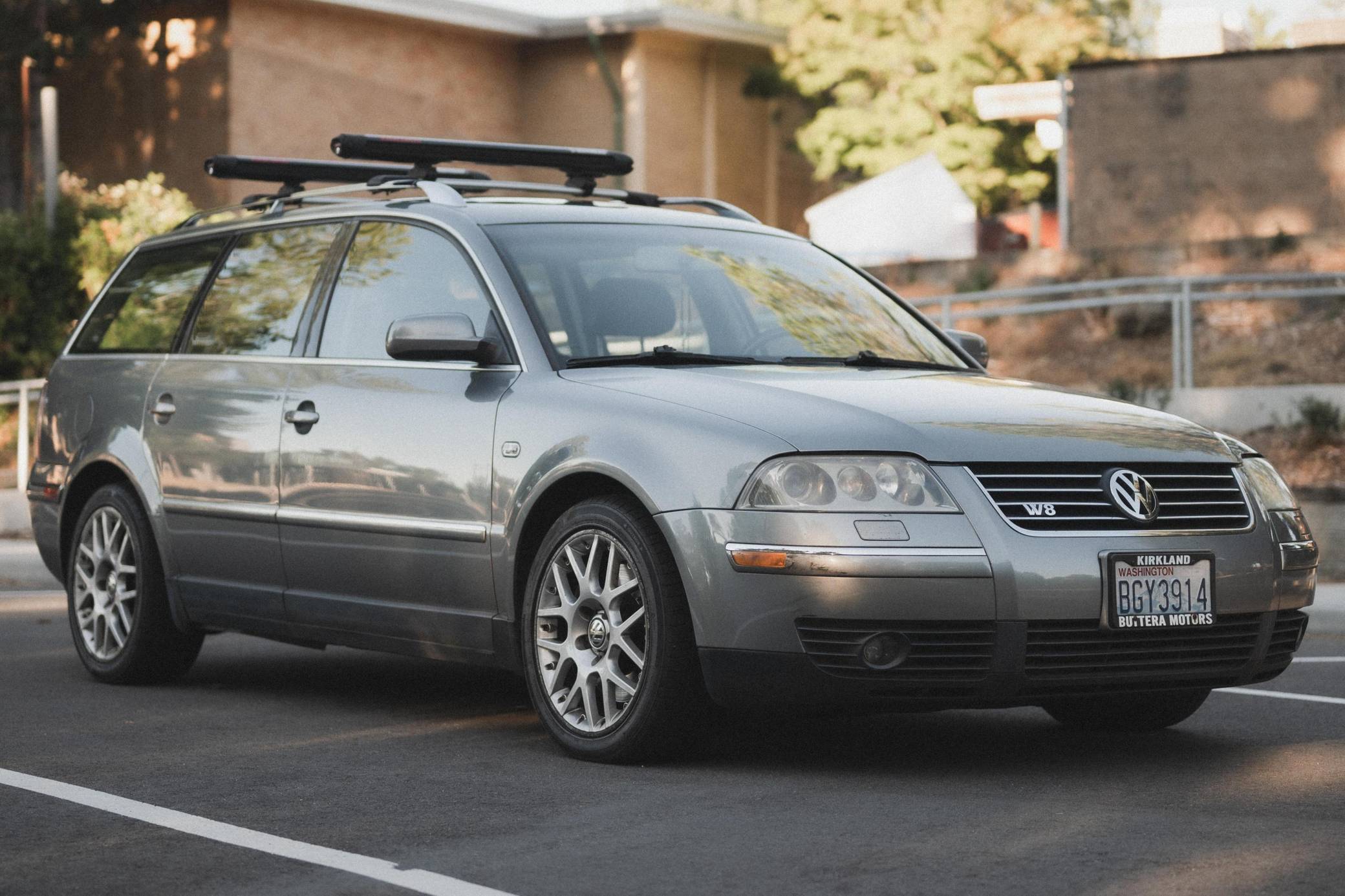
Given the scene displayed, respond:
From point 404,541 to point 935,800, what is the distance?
2098 mm

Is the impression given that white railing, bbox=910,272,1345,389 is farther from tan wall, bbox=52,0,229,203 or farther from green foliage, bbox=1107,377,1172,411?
tan wall, bbox=52,0,229,203

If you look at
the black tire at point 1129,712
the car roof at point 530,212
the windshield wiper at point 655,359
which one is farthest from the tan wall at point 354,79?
the black tire at point 1129,712

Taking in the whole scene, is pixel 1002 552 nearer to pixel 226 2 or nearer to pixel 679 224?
pixel 679 224

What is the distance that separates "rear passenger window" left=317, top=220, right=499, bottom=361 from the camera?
6.80 meters

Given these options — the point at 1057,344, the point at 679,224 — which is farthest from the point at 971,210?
the point at 679,224

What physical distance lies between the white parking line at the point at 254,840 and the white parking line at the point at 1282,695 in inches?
145

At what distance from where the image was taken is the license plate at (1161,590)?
5.54 metres

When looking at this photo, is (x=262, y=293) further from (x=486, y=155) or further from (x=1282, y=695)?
(x=1282, y=695)

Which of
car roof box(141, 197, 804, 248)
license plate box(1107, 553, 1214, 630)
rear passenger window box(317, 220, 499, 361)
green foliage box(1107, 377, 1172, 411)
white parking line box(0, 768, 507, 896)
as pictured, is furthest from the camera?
green foliage box(1107, 377, 1172, 411)

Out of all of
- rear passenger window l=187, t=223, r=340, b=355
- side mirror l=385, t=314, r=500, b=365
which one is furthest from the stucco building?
side mirror l=385, t=314, r=500, b=365

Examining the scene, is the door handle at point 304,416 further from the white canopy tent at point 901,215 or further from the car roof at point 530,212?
the white canopy tent at point 901,215

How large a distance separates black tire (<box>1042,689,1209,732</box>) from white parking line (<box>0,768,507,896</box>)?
2539 mm

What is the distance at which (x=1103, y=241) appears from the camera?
83.8 feet

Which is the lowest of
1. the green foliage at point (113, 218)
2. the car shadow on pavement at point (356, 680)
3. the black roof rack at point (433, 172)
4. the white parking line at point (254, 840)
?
the car shadow on pavement at point (356, 680)
